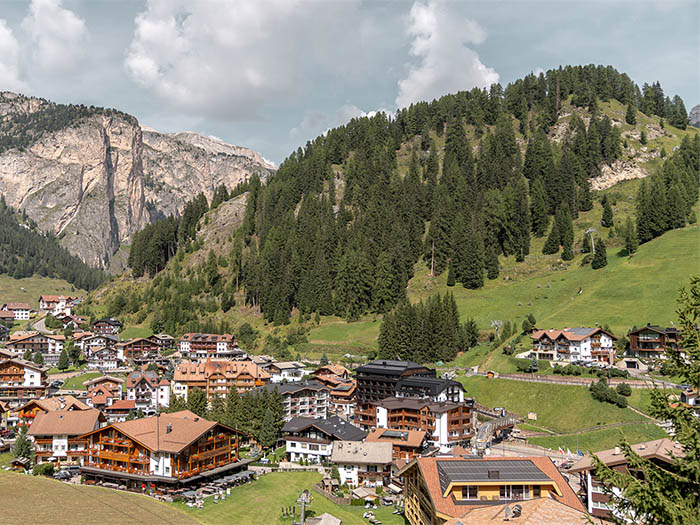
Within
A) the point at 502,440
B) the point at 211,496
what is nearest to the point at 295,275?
the point at 502,440

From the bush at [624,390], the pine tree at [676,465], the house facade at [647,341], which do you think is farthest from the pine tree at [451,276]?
the pine tree at [676,465]

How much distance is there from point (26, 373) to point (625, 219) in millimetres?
166466

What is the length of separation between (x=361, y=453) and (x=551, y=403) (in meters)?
36.8

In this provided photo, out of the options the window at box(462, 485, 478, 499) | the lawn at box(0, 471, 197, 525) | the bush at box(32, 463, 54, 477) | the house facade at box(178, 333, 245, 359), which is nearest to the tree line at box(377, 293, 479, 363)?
the house facade at box(178, 333, 245, 359)

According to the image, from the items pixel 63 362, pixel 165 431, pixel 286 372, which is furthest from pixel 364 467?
pixel 63 362

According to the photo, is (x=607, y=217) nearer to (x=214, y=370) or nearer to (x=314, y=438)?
(x=314, y=438)

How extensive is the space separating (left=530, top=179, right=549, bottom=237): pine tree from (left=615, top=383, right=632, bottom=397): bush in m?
92.4

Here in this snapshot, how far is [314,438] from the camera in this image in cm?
7888

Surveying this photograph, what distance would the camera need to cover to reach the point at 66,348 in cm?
13962

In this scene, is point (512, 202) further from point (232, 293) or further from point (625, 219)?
point (232, 293)

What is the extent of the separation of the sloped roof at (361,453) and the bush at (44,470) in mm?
35777

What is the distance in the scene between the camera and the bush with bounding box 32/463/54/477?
2532 inches

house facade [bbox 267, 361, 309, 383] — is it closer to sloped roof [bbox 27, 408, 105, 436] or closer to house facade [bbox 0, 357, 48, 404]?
sloped roof [bbox 27, 408, 105, 436]

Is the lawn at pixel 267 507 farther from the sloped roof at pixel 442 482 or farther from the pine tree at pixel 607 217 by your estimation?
the pine tree at pixel 607 217
